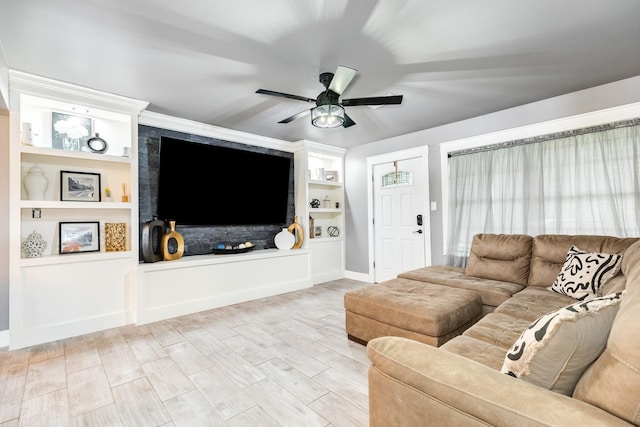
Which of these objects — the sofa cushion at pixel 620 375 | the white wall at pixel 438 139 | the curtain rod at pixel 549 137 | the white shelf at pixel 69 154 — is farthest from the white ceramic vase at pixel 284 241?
the sofa cushion at pixel 620 375

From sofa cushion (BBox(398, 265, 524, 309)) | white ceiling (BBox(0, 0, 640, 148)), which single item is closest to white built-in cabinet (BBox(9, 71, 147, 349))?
white ceiling (BBox(0, 0, 640, 148))

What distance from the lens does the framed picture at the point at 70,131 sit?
305cm

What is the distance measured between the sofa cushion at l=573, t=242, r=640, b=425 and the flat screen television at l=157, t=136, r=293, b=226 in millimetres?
3920

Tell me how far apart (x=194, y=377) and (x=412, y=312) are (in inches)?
67.1

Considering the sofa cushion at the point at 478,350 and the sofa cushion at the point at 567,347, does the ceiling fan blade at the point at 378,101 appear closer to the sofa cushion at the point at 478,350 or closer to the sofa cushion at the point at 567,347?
the sofa cushion at the point at 478,350

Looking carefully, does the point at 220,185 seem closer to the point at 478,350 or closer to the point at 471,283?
the point at 471,283

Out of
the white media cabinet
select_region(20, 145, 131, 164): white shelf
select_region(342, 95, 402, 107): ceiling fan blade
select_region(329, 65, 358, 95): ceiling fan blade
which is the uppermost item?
select_region(329, 65, 358, 95): ceiling fan blade

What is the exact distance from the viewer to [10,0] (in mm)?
1700

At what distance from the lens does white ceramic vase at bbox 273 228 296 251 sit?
458cm

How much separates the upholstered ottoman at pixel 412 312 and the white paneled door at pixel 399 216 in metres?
1.62

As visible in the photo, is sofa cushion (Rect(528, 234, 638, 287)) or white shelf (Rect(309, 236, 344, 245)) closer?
sofa cushion (Rect(528, 234, 638, 287))

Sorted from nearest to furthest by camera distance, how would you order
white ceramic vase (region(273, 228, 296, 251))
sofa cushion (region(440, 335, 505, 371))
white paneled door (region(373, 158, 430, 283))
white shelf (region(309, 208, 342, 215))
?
sofa cushion (region(440, 335, 505, 371)) < white paneled door (region(373, 158, 430, 283)) < white ceramic vase (region(273, 228, 296, 251)) < white shelf (region(309, 208, 342, 215))

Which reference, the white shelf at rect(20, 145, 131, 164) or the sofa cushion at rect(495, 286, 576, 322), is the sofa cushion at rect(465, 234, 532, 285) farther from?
the white shelf at rect(20, 145, 131, 164)

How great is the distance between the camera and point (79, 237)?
10.1 feet
